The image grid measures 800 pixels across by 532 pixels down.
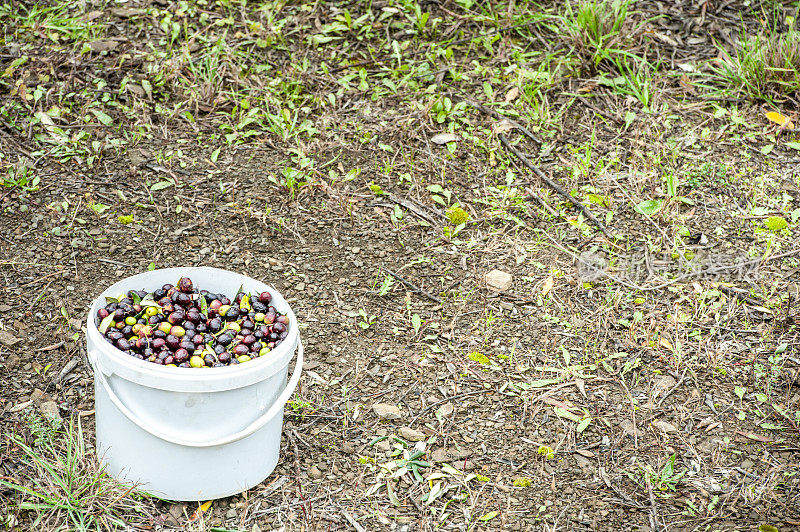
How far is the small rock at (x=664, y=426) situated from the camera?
10.7 feet

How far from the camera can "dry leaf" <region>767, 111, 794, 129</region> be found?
464cm

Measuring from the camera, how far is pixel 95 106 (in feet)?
15.0

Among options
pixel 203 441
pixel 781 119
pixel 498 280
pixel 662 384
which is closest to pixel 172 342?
pixel 203 441

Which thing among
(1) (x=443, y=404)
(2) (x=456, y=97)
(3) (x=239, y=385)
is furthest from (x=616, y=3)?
(3) (x=239, y=385)

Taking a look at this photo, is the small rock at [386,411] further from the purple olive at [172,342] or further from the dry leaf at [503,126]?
the dry leaf at [503,126]

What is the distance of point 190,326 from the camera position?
2.81 meters

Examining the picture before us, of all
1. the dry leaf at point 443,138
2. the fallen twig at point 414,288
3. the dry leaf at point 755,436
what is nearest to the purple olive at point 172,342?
the fallen twig at point 414,288

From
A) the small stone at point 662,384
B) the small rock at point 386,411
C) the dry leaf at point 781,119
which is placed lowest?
the small rock at point 386,411

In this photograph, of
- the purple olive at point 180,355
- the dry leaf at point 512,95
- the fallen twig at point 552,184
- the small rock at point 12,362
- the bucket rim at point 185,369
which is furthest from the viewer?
the dry leaf at point 512,95

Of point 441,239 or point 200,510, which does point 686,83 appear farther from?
point 200,510

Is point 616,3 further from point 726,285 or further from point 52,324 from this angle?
point 52,324

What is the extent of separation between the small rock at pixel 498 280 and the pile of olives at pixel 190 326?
1.29m

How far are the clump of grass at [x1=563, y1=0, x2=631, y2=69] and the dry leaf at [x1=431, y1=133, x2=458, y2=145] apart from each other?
98 cm

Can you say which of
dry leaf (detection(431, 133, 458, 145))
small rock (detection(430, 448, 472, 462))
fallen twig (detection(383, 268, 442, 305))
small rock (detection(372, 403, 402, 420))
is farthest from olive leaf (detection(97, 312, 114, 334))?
dry leaf (detection(431, 133, 458, 145))
